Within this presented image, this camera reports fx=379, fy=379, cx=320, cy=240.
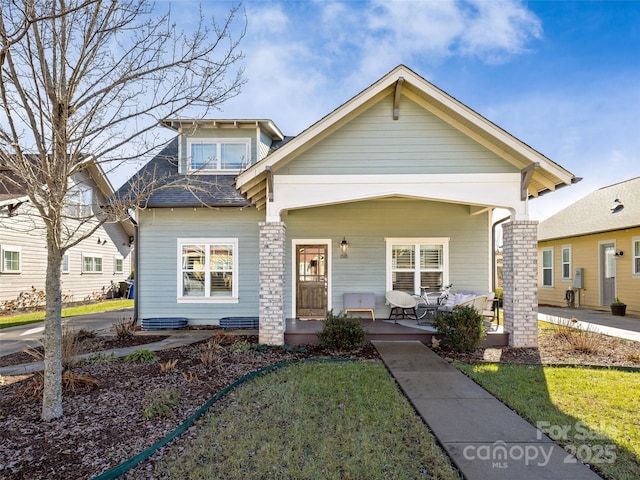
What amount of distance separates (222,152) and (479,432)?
9723 mm

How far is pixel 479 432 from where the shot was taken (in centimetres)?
392

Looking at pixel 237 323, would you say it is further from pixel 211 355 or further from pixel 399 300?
pixel 399 300

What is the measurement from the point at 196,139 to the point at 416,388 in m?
9.15

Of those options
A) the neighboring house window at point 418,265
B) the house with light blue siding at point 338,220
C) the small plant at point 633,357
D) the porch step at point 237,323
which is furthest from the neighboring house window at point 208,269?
the small plant at point 633,357

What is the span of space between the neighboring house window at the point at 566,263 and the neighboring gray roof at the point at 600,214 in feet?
2.53

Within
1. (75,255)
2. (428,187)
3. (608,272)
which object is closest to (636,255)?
(608,272)

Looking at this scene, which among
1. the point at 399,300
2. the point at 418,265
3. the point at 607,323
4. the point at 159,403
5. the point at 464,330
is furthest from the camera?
the point at 607,323

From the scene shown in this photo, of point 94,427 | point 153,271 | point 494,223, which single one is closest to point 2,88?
point 94,427

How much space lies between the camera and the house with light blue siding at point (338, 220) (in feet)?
25.0

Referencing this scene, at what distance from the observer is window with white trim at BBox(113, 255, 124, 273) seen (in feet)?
67.3

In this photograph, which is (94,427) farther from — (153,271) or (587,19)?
(587,19)

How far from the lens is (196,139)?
11102mm

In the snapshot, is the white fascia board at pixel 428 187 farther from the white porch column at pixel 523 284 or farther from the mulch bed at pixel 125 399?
the mulch bed at pixel 125 399

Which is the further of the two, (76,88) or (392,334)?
(392,334)
